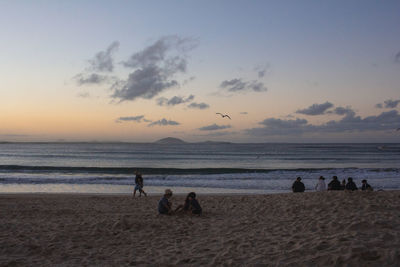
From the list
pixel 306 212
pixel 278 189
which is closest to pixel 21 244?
pixel 306 212

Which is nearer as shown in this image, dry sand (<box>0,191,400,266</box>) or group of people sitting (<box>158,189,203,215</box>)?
dry sand (<box>0,191,400,266</box>)

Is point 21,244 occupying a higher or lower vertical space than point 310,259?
lower

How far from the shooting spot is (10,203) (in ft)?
40.0

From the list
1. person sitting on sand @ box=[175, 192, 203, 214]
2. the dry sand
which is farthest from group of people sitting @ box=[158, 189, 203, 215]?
the dry sand

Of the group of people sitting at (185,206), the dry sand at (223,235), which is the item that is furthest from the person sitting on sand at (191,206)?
the dry sand at (223,235)

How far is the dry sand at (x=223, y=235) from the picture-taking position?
502 cm

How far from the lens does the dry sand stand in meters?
5.02

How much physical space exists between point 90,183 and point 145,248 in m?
17.9

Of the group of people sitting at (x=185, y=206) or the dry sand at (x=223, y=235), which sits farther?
the group of people sitting at (x=185, y=206)

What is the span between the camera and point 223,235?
680 centimetres

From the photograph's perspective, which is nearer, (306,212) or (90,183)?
(306,212)

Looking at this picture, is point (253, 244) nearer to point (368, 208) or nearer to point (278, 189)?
point (368, 208)

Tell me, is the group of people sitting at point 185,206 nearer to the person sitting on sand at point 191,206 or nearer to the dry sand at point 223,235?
the person sitting on sand at point 191,206

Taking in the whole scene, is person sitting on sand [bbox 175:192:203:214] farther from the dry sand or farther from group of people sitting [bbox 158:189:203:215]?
the dry sand
